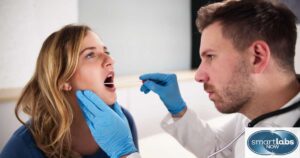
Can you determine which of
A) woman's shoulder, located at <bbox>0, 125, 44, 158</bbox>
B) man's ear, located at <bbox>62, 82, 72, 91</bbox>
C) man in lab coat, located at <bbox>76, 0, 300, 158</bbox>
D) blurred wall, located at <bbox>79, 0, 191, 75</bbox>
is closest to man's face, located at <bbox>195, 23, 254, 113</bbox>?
man in lab coat, located at <bbox>76, 0, 300, 158</bbox>

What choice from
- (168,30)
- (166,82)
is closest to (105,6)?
(168,30)

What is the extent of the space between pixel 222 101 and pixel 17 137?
0.71 metres

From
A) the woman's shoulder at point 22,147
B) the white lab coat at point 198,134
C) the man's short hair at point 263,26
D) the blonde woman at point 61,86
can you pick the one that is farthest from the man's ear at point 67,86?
the man's short hair at point 263,26

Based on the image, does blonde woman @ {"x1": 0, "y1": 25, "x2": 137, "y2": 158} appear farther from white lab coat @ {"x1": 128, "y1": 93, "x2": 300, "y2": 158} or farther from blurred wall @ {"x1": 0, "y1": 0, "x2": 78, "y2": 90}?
white lab coat @ {"x1": 128, "y1": 93, "x2": 300, "y2": 158}

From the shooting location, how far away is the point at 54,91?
1.21m

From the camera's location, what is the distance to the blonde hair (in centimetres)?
120

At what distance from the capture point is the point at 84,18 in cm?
187

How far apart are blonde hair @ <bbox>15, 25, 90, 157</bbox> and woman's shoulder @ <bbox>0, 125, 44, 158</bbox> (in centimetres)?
4

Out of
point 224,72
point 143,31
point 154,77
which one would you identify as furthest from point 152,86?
point 143,31

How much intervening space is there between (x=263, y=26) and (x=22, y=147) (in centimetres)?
87

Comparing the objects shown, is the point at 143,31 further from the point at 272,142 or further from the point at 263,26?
the point at 272,142
